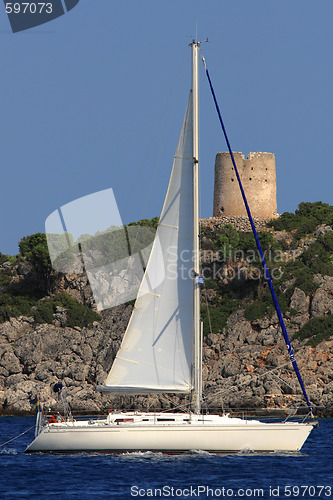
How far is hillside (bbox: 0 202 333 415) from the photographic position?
5131 cm

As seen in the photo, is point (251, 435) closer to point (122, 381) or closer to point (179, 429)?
point (179, 429)

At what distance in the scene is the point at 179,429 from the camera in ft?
91.7

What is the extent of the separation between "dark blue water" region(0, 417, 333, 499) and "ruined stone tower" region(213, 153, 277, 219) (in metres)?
42.4

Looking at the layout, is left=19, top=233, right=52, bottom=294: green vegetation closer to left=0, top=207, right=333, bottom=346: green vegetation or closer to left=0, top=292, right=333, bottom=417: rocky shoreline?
left=0, top=207, right=333, bottom=346: green vegetation

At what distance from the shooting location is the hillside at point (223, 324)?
168 ft

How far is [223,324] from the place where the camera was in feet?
199

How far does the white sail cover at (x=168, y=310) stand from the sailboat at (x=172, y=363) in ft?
0.11

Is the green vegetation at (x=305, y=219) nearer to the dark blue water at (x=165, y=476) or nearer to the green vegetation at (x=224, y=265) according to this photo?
the green vegetation at (x=224, y=265)

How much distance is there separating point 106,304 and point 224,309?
8908 mm

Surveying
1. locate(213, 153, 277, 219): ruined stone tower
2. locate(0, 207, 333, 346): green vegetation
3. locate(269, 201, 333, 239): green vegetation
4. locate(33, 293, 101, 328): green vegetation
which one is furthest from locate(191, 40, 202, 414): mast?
locate(213, 153, 277, 219): ruined stone tower

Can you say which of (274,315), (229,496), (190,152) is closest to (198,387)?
(229,496)

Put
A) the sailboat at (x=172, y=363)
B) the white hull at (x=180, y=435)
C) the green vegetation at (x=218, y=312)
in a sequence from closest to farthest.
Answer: the white hull at (x=180, y=435) → the sailboat at (x=172, y=363) → the green vegetation at (x=218, y=312)

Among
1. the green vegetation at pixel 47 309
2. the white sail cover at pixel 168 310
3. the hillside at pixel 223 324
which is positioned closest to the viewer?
the white sail cover at pixel 168 310

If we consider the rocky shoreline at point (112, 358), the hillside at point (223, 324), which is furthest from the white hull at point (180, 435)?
the rocky shoreline at point (112, 358)
